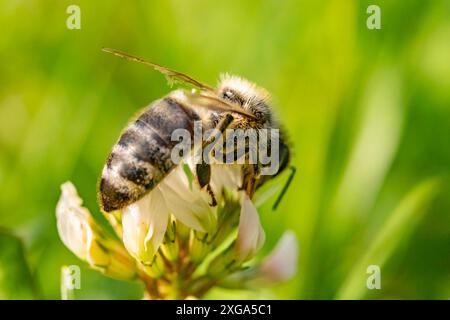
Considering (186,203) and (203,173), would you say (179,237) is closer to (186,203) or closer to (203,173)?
(186,203)

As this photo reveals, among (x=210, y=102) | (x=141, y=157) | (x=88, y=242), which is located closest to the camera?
(x=141, y=157)

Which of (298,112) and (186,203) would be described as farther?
(298,112)

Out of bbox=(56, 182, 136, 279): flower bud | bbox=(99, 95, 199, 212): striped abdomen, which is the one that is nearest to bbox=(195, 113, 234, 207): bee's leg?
bbox=(99, 95, 199, 212): striped abdomen

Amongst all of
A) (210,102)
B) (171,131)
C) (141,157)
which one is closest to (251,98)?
Answer: (210,102)

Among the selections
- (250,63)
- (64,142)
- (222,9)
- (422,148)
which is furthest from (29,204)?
(422,148)

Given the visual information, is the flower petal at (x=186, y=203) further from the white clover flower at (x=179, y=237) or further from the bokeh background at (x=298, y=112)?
the bokeh background at (x=298, y=112)

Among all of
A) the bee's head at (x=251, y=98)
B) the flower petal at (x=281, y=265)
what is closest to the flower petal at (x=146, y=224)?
the bee's head at (x=251, y=98)
